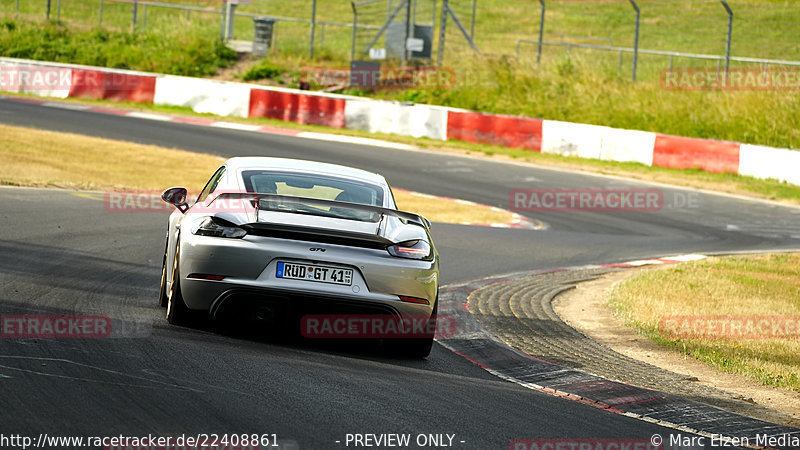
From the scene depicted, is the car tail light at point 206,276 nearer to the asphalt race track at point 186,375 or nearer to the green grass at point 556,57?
the asphalt race track at point 186,375

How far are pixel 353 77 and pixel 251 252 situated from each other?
2440 centimetres

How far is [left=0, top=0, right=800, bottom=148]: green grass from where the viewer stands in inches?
984

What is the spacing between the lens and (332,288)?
6449 mm

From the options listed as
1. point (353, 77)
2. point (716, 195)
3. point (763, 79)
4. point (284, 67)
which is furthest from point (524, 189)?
point (284, 67)

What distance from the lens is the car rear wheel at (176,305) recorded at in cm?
680

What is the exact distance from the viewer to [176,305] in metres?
6.87

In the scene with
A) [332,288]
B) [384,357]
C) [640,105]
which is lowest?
[384,357]

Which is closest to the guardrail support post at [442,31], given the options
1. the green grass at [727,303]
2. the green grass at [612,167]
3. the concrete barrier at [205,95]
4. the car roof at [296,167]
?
the green grass at [612,167]

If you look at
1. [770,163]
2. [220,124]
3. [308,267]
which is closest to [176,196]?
[308,267]

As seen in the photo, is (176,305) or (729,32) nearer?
(176,305)

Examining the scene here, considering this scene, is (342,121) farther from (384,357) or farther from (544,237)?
(384,357)

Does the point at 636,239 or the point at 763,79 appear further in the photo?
the point at 763,79

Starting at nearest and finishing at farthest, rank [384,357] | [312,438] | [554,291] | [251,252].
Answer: [312,438] < [251,252] < [384,357] < [554,291]

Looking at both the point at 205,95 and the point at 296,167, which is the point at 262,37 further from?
the point at 296,167
